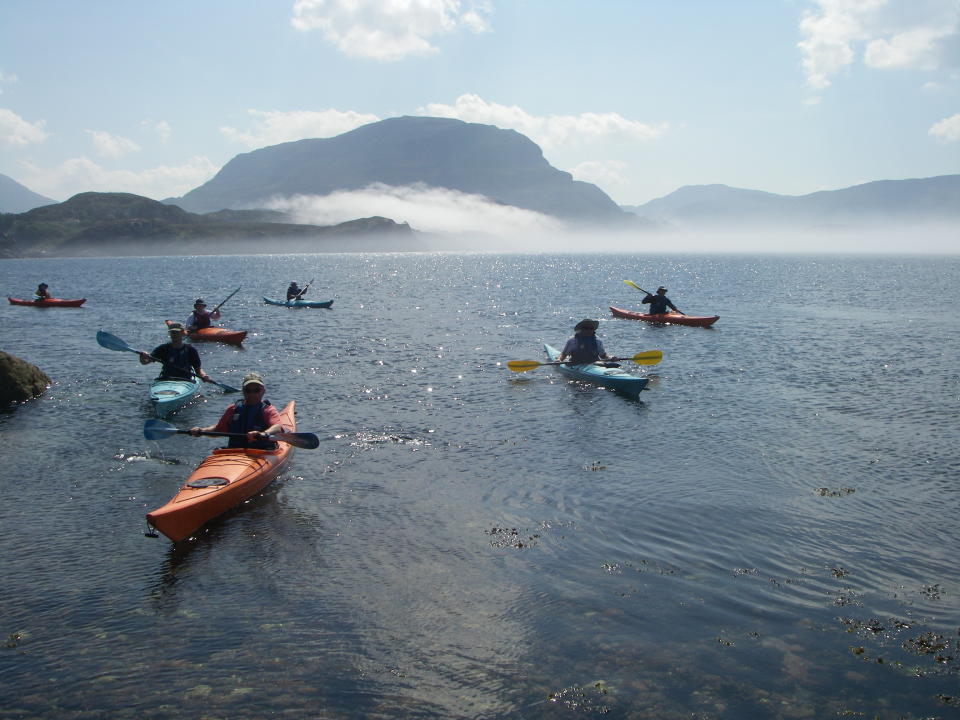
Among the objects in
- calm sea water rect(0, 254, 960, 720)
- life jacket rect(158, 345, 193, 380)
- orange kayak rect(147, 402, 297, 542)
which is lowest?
calm sea water rect(0, 254, 960, 720)

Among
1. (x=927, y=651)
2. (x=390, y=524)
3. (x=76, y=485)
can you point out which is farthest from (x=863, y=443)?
(x=76, y=485)

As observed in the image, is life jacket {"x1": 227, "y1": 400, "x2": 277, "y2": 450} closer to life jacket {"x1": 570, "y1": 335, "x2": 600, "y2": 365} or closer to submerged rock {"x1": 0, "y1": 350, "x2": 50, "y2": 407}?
submerged rock {"x1": 0, "y1": 350, "x2": 50, "y2": 407}

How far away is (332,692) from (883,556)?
799 centimetres

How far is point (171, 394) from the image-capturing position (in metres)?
18.1

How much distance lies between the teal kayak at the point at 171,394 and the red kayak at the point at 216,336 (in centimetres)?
1046

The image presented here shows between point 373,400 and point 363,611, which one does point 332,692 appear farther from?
point 373,400

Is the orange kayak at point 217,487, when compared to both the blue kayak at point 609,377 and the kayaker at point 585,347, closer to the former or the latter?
the blue kayak at point 609,377

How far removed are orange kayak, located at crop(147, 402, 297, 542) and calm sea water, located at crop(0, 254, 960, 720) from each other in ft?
1.13

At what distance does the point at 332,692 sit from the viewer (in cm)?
704

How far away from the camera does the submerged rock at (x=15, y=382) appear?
1844cm

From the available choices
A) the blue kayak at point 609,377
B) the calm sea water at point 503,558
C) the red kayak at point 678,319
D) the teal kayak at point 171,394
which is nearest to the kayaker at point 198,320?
the calm sea water at point 503,558

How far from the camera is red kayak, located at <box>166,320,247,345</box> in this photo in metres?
29.9

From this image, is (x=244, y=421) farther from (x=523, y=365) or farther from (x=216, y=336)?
(x=216, y=336)

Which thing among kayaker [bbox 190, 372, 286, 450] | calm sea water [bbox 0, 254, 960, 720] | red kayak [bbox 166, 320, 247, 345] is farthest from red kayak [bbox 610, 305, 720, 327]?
kayaker [bbox 190, 372, 286, 450]
